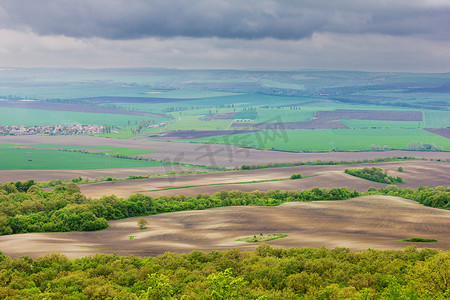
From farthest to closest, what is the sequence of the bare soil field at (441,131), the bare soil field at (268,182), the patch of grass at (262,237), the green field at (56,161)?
the bare soil field at (441,131) → the green field at (56,161) → the bare soil field at (268,182) → the patch of grass at (262,237)

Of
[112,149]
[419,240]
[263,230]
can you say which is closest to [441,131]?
[112,149]

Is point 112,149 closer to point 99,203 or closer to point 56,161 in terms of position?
point 56,161

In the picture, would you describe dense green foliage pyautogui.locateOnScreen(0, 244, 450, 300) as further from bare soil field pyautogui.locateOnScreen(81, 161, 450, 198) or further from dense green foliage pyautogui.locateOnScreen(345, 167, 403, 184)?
dense green foliage pyautogui.locateOnScreen(345, 167, 403, 184)

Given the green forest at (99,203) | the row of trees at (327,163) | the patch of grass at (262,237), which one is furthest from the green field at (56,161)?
the patch of grass at (262,237)

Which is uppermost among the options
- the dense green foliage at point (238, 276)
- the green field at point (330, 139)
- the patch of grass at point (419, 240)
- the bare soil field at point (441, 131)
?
the dense green foliage at point (238, 276)

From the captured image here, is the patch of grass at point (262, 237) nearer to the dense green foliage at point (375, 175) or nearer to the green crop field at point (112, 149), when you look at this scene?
the dense green foliage at point (375, 175)

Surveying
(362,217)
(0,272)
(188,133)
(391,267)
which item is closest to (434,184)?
(362,217)
